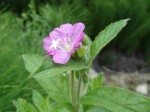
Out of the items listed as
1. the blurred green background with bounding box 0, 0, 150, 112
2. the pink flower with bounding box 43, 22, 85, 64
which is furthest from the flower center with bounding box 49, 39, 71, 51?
the blurred green background with bounding box 0, 0, 150, 112

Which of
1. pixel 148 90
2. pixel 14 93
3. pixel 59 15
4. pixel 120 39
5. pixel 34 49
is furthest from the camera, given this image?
pixel 120 39

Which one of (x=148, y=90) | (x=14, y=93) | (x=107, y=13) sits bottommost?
(x=148, y=90)

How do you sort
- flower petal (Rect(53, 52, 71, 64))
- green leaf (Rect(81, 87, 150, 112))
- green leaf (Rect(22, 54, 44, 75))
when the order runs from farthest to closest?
green leaf (Rect(22, 54, 44, 75))
green leaf (Rect(81, 87, 150, 112))
flower petal (Rect(53, 52, 71, 64))

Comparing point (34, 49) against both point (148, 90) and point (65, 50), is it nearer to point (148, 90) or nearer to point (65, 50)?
point (148, 90)

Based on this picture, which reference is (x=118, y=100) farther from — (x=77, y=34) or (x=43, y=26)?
(x=43, y=26)

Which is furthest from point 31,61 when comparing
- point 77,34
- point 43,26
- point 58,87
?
point 43,26

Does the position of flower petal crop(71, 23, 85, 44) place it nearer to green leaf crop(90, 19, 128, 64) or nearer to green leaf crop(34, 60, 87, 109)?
green leaf crop(90, 19, 128, 64)

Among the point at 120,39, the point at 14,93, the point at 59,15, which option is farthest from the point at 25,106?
the point at 120,39
